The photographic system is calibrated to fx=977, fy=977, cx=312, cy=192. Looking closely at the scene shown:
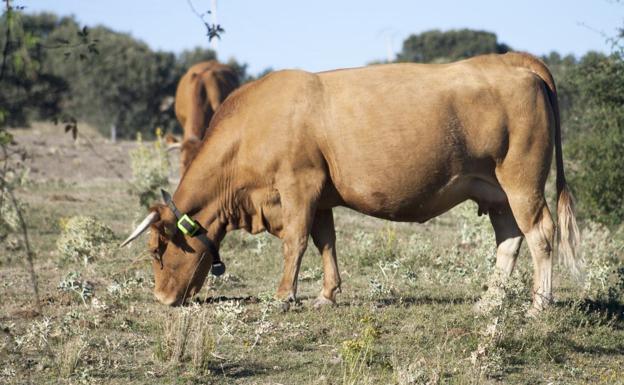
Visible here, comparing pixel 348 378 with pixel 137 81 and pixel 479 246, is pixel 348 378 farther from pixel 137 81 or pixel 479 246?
pixel 137 81

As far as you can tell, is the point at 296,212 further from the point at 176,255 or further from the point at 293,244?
the point at 176,255

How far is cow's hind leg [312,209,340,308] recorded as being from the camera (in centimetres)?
930

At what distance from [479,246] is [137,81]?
36068 millimetres

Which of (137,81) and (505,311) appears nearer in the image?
(505,311)

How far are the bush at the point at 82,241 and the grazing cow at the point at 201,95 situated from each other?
133 inches

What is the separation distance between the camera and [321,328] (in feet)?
27.0

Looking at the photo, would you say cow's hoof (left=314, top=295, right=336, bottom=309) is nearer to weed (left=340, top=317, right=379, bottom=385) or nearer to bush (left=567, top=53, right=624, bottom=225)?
weed (left=340, top=317, right=379, bottom=385)

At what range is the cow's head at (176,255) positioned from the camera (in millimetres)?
9352

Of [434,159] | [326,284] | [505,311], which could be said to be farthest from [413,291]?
[505,311]

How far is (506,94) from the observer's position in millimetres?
8711

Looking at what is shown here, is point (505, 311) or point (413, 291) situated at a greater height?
point (505, 311)

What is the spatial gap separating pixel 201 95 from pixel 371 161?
29.1 feet

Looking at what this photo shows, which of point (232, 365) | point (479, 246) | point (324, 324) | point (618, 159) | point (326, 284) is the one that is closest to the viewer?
point (232, 365)

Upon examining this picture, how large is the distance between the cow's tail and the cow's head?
10.6ft
